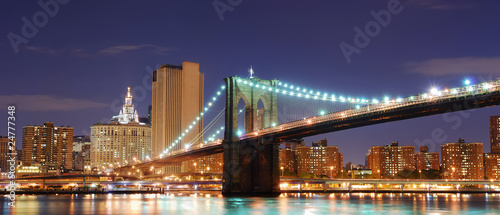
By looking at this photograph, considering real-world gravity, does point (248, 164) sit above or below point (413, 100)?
below

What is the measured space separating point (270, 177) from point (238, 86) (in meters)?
13.9

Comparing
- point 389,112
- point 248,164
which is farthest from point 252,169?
point 389,112

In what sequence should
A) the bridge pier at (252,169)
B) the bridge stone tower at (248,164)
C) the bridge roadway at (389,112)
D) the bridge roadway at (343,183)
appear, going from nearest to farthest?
the bridge roadway at (389,112), the bridge stone tower at (248,164), the bridge pier at (252,169), the bridge roadway at (343,183)

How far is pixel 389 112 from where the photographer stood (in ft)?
207

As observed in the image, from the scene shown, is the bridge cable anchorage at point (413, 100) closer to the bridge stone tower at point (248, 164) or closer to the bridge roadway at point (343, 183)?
the bridge stone tower at point (248, 164)

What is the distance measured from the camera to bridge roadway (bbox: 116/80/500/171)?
54625 mm

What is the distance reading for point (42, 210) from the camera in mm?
55500

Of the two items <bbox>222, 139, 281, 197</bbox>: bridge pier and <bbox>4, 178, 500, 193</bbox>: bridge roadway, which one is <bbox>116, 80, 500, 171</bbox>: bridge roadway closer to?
<bbox>222, 139, 281, 197</bbox>: bridge pier

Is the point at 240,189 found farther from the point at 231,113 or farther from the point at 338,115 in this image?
the point at 338,115

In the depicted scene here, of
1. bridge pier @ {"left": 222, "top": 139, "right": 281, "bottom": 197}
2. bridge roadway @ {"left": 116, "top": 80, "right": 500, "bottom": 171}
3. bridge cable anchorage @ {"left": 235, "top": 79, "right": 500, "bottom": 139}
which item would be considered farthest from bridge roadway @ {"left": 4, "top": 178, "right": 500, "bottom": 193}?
bridge cable anchorage @ {"left": 235, "top": 79, "right": 500, "bottom": 139}

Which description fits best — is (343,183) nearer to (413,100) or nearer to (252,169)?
(252,169)

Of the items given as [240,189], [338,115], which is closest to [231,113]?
[240,189]

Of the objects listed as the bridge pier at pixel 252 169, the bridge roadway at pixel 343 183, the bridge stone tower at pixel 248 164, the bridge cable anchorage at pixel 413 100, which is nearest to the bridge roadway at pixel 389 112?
the bridge cable anchorage at pixel 413 100

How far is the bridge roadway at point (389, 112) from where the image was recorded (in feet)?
179
